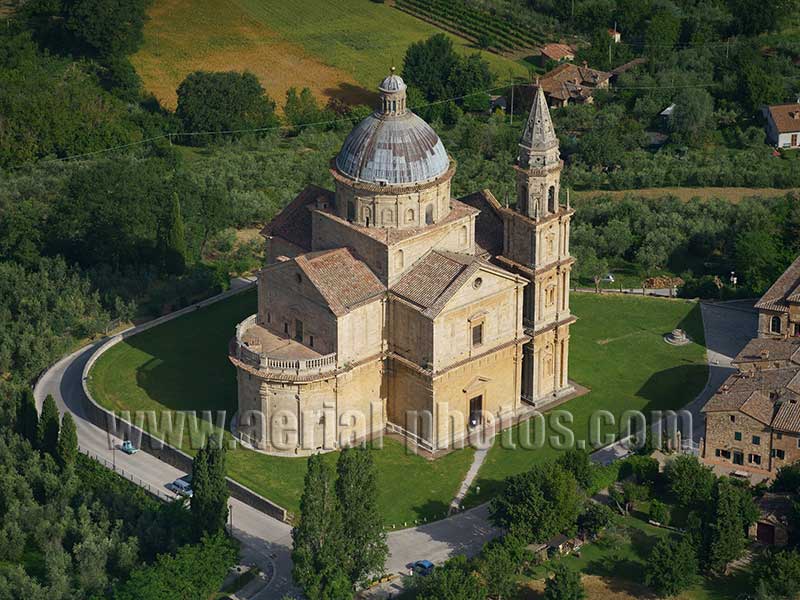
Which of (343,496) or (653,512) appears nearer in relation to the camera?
(343,496)

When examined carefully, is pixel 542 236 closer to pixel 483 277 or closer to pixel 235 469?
pixel 483 277

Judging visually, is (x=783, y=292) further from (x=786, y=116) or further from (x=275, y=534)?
(x=786, y=116)

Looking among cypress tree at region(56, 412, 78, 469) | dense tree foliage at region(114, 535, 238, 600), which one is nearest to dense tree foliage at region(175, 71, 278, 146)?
cypress tree at region(56, 412, 78, 469)

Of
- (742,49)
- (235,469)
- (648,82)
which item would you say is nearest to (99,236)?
(235,469)

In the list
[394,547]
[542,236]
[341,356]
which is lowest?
[394,547]

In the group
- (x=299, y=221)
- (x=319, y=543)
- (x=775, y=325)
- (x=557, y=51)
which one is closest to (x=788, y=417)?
(x=775, y=325)

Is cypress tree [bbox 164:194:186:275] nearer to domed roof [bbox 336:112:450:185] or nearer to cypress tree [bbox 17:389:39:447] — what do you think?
cypress tree [bbox 17:389:39:447]
